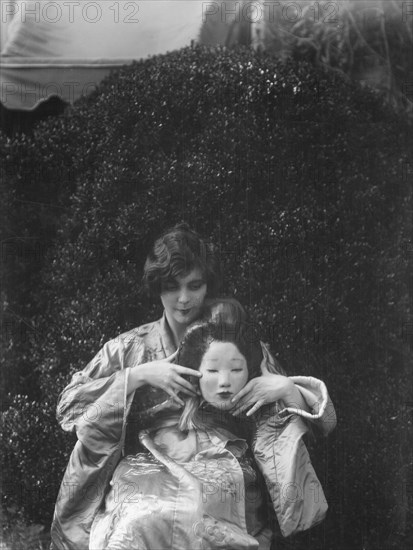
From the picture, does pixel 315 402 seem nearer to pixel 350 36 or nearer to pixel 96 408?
pixel 96 408

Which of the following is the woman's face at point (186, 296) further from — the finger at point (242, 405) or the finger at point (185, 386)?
the finger at point (242, 405)

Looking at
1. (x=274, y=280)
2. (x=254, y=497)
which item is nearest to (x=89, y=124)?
(x=274, y=280)

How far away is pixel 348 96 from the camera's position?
215 inches

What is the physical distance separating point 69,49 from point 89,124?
0.66 meters

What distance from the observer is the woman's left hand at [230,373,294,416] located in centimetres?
427

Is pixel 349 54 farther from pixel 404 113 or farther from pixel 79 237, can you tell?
pixel 79 237

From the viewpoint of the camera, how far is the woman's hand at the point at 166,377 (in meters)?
4.28

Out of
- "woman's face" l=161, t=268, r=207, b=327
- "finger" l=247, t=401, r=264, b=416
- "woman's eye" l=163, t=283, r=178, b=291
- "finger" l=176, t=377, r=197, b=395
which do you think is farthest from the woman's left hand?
"woman's eye" l=163, t=283, r=178, b=291

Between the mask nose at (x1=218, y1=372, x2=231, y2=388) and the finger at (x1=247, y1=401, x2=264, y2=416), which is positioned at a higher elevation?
the mask nose at (x1=218, y1=372, x2=231, y2=388)

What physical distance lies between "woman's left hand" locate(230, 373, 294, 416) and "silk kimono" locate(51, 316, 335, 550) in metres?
0.07

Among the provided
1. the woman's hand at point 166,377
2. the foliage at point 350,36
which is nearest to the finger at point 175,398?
the woman's hand at point 166,377

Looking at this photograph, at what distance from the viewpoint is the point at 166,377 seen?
430cm

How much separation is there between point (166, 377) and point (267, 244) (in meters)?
1.12

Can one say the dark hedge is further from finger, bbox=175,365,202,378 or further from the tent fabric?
finger, bbox=175,365,202,378
